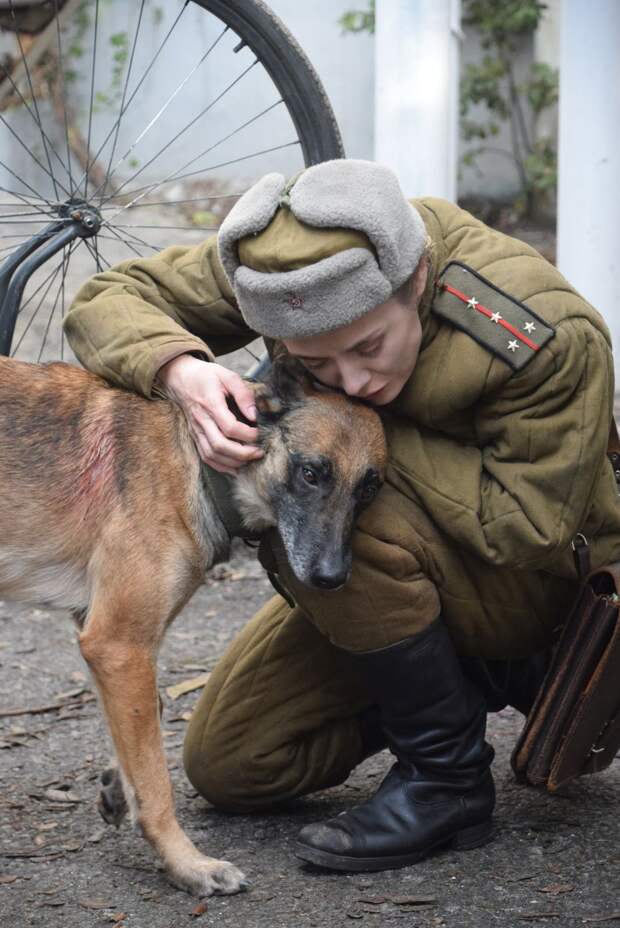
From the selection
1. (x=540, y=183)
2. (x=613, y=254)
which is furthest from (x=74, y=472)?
(x=540, y=183)

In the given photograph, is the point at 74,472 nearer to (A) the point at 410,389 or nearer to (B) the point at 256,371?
(A) the point at 410,389

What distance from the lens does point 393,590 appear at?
262 cm

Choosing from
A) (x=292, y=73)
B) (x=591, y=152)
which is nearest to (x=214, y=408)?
(x=292, y=73)

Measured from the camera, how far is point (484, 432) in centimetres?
263

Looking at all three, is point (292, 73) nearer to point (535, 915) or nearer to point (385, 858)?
point (385, 858)

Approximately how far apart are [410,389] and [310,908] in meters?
1.03

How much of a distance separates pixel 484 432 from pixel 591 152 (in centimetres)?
340

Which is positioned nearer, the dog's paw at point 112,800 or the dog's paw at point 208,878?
the dog's paw at point 208,878

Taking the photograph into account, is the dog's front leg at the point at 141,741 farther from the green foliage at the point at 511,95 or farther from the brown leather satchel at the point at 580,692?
the green foliage at the point at 511,95

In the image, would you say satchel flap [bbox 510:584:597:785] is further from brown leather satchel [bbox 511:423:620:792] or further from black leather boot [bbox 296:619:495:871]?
black leather boot [bbox 296:619:495:871]

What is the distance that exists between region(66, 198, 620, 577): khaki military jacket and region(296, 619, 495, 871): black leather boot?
0.90 feet

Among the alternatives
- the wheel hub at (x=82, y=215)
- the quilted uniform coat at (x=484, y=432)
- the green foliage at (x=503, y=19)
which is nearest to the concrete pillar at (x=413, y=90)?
the wheel hub at (x=82, y=215)

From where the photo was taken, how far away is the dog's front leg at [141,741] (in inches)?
105

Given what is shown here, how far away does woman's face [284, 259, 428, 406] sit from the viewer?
2.46m
